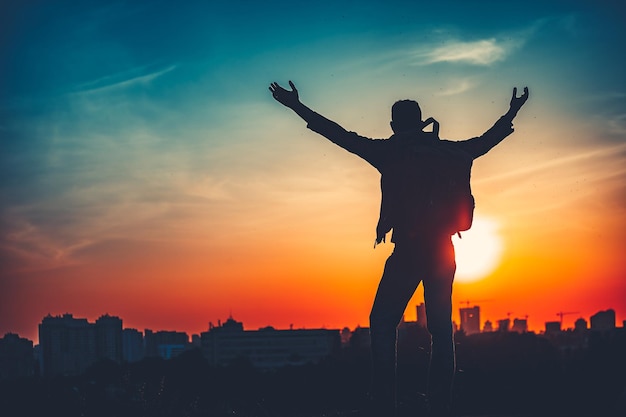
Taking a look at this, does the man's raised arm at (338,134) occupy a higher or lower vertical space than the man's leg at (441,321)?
higher

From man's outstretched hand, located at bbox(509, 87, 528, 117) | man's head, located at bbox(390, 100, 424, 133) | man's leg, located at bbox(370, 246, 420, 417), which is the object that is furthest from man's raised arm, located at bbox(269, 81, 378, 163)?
man's outstretched hand, located at bbox(509, 87, 528, 117)

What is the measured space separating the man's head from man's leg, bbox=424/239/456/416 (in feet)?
3.64

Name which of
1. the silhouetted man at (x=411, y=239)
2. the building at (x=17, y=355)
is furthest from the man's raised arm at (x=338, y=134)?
the building at (x=17, y=355)

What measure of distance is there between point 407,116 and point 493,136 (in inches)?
38.5

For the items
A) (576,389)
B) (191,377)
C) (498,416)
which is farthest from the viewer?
(191,377)

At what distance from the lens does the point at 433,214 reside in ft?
31.7

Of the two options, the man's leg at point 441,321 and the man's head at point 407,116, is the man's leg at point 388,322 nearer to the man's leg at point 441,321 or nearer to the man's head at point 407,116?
the man's leg at point 441,321

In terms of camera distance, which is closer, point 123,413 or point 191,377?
point 123,413

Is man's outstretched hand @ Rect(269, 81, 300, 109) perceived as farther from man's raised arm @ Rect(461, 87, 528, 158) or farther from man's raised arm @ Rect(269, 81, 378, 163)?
man's raised arm @ Rect(461, 87, 528, 158)

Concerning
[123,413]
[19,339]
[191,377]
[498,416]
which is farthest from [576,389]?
[19,339]

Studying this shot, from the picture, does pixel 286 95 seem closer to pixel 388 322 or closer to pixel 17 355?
pixel 388 322

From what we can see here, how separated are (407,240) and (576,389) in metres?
8.43

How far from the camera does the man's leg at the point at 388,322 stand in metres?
9.72

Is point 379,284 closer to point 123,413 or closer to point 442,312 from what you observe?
point 442,312
